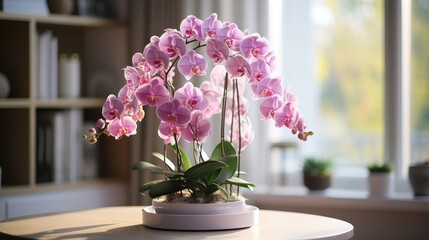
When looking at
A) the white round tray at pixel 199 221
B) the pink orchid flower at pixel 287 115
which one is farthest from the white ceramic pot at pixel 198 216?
the pink orchid flower at pixel 287 115

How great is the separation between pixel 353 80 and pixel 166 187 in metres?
1.75

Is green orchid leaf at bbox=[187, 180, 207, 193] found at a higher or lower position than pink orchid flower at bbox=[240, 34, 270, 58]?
lower

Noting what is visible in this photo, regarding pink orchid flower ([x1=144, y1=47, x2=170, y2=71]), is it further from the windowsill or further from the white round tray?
the windowsill

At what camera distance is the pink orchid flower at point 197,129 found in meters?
2.13

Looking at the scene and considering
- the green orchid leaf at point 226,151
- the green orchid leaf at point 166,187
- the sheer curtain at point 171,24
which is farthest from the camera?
the sheer curtain at point 171,24

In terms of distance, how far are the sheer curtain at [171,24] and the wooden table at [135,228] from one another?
37.5 inches

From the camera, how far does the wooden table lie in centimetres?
204

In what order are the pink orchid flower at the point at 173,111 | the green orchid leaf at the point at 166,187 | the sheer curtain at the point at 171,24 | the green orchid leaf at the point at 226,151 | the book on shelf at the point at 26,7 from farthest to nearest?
the sheer curtain at the point at 171,24, the book on shelf at the point at 26,7, the green orchid leaf at the point at 226,151, the green orchid leaf at the point at 166,187, the pink orchid flower at the point at 173,111

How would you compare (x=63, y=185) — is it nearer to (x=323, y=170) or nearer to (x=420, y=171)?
(x=323, y=170)

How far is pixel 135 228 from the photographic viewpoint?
2.18 meters

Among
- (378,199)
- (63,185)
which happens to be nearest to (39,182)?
(63,185)

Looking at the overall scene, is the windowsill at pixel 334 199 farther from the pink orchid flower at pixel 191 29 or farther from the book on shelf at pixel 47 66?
the pink orchid flower at pixel 191 29

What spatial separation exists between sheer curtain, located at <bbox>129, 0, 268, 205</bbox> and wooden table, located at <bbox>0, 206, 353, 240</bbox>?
0.95m

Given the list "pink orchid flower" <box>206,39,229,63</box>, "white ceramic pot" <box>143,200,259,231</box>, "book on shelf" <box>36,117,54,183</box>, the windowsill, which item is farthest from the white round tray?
"book on shelf" <box>36,117,54,183</box>
